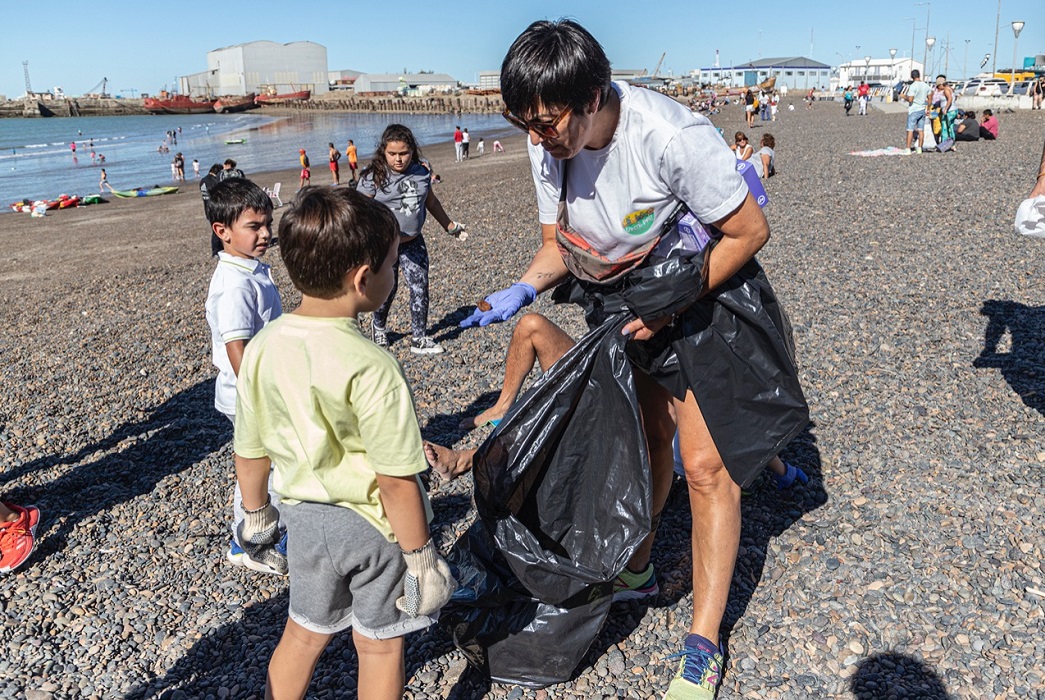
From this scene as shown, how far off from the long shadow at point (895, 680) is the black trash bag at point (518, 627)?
856 mm

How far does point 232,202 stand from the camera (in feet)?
10.8

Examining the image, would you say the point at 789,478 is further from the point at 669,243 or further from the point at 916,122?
the point at 916,122

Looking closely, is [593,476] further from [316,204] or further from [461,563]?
[316,204]

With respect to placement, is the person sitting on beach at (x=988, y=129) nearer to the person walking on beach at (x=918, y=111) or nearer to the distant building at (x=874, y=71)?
the person walking on beach at (x=918, y=111)

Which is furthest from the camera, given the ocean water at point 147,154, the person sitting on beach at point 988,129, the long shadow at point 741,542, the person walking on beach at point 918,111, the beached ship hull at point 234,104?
the beached ship hull at point 234,104

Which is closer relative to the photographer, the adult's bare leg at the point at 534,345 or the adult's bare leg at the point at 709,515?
the adult's bare leg at the point at 709,515

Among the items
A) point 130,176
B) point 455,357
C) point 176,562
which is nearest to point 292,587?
point 176,562

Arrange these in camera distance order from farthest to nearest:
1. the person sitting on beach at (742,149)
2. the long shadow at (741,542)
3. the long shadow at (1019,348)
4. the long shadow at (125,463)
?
1. the person sitting on beach at (742,149)
2. the long shadow at (1019,348)
3. the long shadow at (125,463)
4. the long shadow at (741,542)

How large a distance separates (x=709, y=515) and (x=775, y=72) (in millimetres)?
109452

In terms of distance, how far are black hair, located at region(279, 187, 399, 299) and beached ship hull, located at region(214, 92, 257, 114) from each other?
118 m

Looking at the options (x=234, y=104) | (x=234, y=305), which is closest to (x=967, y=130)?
(x=234, y=305)

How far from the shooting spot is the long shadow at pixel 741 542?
9.53ft

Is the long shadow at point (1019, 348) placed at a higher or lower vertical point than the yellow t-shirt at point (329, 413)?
lower

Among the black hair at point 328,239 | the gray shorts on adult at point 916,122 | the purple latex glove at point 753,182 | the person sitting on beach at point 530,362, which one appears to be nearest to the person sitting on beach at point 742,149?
the gray shorts on adult at point 916,122
